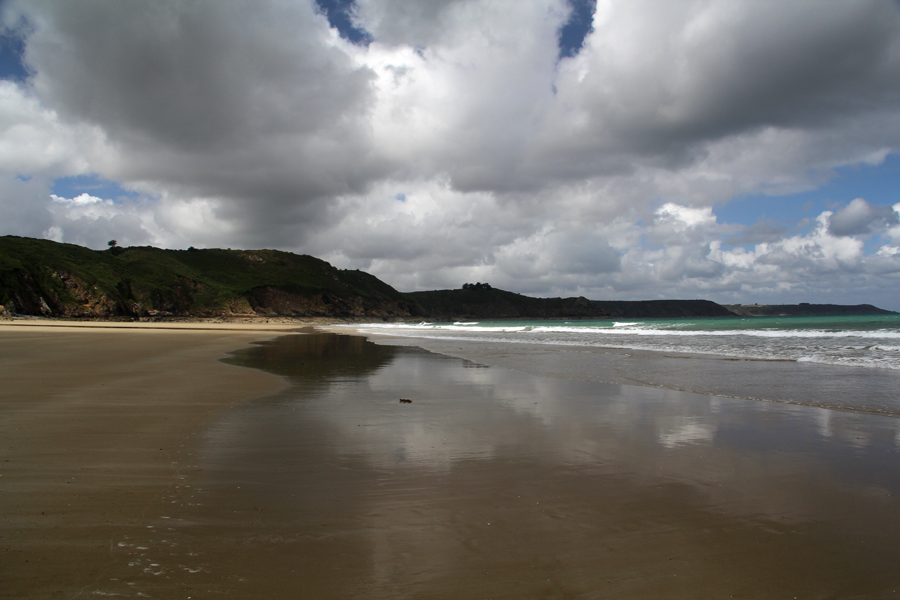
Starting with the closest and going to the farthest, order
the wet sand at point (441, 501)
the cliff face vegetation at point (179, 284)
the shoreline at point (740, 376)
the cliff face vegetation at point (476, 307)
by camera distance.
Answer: the wet sand at point (441, 501), the shoreline at point (740, 376), the cliff face vegetation at point (179, 284), the cliff face vegetation at point (476, 307)

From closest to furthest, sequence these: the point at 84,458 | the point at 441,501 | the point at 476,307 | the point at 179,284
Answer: the point at 441,501 < the point at 84,458 < the point at 179,284 < the point at 476,307

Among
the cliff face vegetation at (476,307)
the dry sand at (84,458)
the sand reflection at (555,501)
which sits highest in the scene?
the cliff face vegetation at (476,307)

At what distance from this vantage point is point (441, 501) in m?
3.93

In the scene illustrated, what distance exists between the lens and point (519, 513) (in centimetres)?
371

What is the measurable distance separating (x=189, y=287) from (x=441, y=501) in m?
96.9

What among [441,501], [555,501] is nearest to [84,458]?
[441,501]

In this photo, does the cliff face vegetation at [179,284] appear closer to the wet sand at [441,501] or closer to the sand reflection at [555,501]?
the wet sand at [441,501]

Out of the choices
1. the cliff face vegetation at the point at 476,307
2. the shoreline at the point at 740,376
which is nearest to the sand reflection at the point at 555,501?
the shoreline at the point at 740,376

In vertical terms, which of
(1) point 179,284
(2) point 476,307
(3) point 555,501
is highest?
(1) point 179,284

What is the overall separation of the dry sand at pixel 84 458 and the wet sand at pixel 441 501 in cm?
2

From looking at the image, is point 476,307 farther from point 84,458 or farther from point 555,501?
point 555,501

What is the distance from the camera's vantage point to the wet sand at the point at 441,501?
2760 mm

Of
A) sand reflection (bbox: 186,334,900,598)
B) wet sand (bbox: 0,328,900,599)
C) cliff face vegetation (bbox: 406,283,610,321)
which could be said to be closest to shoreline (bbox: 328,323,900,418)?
wet sand (bbox: 0,328,900,599)

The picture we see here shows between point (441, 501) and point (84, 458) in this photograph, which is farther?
point (84, 458)
